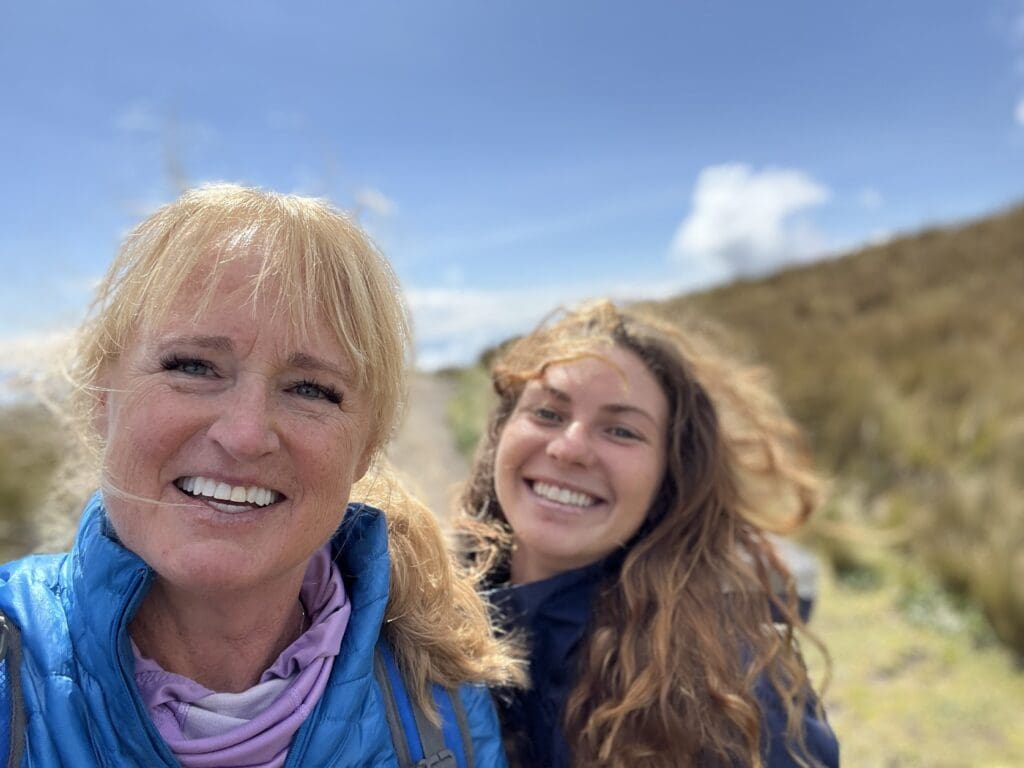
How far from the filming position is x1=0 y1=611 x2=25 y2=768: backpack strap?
1.13 metres

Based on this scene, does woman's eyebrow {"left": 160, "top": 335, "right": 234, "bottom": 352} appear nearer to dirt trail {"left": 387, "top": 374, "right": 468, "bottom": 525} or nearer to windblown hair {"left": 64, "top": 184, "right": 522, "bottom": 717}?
windblown hair {"left": 64, "top": 184, "right": 522, "bottom": 717}

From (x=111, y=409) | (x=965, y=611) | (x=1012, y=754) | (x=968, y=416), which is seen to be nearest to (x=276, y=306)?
(x=111, y=409)

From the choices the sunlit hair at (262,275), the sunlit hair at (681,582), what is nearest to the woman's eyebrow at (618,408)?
the sunlit hair at (681,582)

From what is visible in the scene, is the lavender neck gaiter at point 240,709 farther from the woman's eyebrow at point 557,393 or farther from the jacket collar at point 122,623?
the woman's eyebrow at point 557,393

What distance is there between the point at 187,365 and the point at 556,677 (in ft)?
A: 4.96

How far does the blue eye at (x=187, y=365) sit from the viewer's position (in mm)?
1268

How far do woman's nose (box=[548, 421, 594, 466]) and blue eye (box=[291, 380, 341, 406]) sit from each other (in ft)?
3.55

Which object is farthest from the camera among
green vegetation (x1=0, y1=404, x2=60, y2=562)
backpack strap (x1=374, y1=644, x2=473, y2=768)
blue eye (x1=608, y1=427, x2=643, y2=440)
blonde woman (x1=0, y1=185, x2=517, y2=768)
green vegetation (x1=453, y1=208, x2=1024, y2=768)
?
green vegetation (x1=0, y1=404, x2=60, y2=562)

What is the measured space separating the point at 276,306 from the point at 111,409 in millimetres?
395

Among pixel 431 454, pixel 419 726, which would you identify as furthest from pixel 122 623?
pixel 431 454

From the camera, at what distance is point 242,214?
53.6 inches

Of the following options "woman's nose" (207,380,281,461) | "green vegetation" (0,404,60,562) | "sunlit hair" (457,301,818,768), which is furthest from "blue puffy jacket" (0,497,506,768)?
"green vegetation" (0,404,60,562)

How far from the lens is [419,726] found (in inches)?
59.9

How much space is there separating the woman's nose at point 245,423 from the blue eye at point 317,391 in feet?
0.29
